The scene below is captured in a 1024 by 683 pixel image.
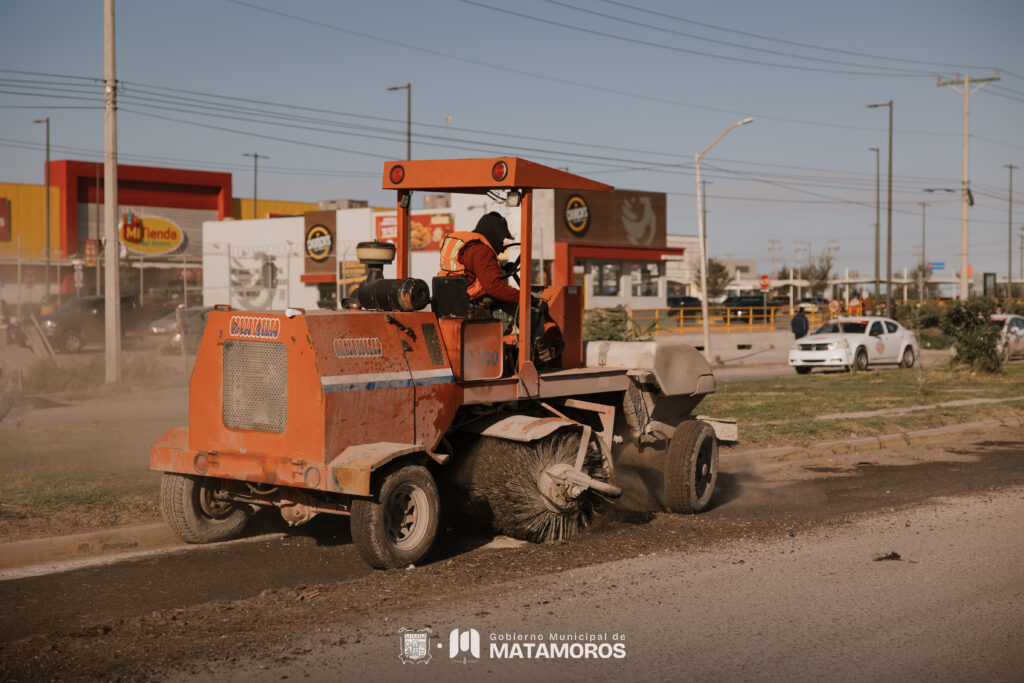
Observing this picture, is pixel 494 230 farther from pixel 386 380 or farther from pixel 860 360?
pixel 860 360

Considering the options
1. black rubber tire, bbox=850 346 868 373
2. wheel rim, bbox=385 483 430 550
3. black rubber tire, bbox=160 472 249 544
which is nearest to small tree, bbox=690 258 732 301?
black rubber tire, bbox=850 346 868 373

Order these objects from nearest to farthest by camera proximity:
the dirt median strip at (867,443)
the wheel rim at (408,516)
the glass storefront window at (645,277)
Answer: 1. the wheel rim at (408,516)
2. the dirt median strip at (867,443)
3. the glass storefront window at (645,277)

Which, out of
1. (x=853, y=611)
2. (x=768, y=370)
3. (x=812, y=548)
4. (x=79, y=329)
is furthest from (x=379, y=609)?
(x=79, y=329)

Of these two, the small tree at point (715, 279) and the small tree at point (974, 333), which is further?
the small tree at point (715, 279)

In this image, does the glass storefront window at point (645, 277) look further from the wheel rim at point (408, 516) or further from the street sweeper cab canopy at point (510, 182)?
the wheel rim at point (408, 516)

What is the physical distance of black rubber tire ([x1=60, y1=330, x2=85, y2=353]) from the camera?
104 ft

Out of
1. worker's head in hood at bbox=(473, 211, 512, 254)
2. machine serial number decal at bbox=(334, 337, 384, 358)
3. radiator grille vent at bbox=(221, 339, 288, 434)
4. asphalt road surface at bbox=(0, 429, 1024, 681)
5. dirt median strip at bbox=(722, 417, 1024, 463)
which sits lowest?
asphalt road surface at bbox=(0, 429, 1024, 681)

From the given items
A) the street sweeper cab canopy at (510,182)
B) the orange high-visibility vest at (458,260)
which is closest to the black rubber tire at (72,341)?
the street sweeper cab canopy at (510,182)

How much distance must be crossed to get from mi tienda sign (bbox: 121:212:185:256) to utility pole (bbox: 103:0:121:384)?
4114 cm

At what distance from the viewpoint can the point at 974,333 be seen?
77.1 feet

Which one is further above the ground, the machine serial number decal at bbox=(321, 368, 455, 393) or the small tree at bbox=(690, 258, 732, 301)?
the small tree at bbox=(690, 258, 732, 301)

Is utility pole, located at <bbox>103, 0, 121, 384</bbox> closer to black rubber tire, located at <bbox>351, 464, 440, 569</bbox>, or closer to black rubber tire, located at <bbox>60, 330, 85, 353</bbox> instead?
black rubber tire, located at <bbox>60, 330, 85, 353</bbox>

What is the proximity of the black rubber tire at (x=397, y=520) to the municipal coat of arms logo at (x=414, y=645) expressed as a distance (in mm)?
1009

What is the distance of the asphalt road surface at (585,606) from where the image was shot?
15.8ft
